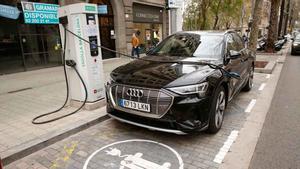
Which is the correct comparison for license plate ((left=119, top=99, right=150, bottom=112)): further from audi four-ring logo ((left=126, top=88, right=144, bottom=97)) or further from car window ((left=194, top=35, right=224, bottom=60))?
car window ((left=194, top=35, right=224, bottom=60))

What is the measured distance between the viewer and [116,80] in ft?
12.0

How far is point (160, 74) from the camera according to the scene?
3400mm

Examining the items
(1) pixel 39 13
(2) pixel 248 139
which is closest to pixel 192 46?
(2) pixel 248 139

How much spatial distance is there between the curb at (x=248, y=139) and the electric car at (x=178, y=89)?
45 cm

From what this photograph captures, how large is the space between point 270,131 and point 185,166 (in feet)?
6.24

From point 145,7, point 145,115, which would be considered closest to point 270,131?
point 145,115

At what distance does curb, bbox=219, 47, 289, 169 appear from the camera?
116 inches

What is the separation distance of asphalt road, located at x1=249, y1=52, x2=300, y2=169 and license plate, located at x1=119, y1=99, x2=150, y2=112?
1.57 metres

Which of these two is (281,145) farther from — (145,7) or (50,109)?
(145,7)

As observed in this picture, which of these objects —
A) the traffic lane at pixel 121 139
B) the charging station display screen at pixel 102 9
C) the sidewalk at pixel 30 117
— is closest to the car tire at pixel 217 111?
the traffic lane at pixel 121 139

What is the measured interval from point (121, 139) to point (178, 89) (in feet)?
4.23

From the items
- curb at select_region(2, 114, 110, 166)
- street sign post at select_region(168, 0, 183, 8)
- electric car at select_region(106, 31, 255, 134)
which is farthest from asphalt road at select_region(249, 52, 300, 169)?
street sign post at select_region(168, 0, 183, 8)

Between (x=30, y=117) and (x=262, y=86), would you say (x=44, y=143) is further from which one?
(x=262, y=86)

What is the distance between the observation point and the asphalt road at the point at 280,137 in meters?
2.95
